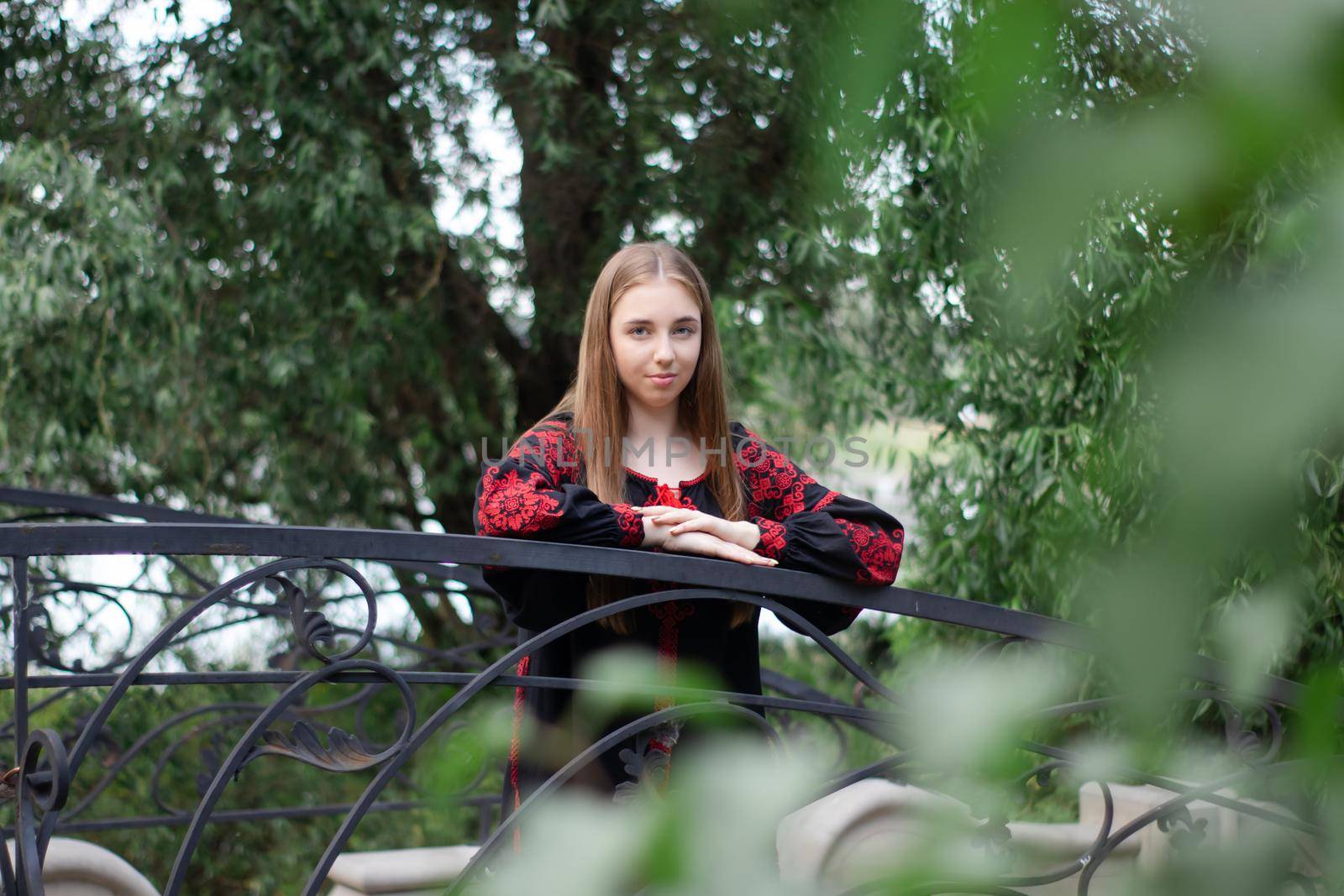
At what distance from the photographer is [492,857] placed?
1.32 m

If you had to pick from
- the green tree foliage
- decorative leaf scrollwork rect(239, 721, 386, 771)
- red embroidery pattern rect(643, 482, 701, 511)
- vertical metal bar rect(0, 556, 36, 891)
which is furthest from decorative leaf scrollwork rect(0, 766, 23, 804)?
the green tree foliage

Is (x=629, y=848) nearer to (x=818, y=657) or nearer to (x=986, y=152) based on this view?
(x=986, y=152)

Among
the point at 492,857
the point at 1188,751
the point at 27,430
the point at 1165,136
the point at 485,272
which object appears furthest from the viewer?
the point at 485,272

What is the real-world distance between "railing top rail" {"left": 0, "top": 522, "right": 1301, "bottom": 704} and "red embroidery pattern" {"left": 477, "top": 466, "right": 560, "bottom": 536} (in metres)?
0.14

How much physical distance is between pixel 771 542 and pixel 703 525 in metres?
0.11

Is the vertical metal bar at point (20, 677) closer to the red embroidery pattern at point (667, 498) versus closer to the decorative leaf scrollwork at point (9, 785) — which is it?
the decorative leaf scrollwork at point (9, 785)

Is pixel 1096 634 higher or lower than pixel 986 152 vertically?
lower

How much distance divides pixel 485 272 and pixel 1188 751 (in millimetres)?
4560

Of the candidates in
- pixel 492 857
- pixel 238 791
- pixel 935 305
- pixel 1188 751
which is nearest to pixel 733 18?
pixel 1188 751

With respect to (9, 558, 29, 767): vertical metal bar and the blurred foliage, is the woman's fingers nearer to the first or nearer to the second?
the blurred foliage

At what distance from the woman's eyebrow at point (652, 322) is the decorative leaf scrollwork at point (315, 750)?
2.60 ft

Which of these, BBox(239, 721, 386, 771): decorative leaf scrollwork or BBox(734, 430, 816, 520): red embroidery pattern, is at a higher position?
BBox(734, 430, 816, 520): red embroidery pattern

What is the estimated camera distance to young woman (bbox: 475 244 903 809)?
5.92 ft

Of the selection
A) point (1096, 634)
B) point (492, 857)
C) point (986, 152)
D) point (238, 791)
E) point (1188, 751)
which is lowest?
point (238, 791)
